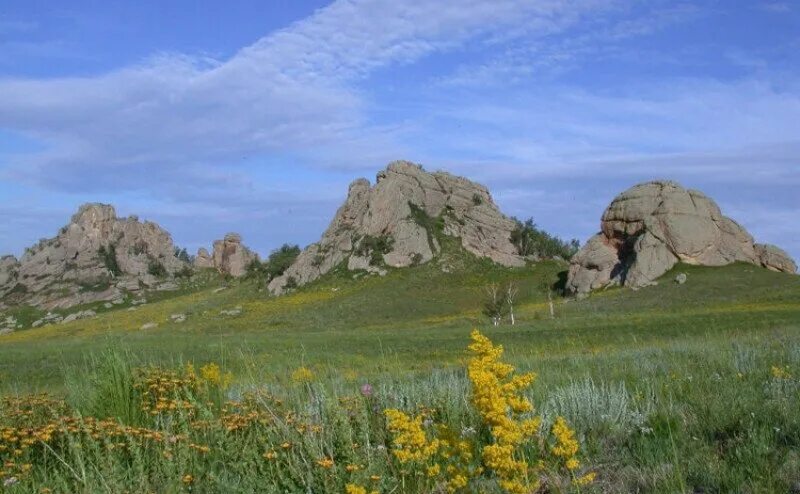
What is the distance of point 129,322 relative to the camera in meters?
78.4

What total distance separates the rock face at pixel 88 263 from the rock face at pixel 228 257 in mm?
6224

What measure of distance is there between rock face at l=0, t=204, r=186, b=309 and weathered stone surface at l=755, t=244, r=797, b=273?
84549 millimetres

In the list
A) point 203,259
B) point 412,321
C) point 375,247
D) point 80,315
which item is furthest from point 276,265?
point 203,259

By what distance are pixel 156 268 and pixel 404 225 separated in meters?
56.1

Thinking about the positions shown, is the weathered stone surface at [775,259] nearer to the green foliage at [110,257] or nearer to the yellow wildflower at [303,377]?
the yellow wildflower at [303,377]

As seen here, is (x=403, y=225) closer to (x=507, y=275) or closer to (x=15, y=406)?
(x=507, y=275)

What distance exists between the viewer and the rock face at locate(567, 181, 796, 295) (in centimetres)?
6700

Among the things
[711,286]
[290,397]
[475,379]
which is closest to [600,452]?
[475,379]

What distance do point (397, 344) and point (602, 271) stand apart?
134 feet

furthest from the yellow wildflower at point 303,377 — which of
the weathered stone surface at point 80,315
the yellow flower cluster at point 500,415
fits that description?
the weathered stone surface at point 80,315

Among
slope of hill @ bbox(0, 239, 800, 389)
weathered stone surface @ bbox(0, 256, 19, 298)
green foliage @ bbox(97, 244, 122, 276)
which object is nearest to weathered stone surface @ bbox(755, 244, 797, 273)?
slope of hill @ bbox(0, 239, 800, 389)

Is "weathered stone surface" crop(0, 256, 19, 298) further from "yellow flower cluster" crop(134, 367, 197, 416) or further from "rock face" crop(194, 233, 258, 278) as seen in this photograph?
"yellow flower cluster" crop(134, 367, 197, 416)

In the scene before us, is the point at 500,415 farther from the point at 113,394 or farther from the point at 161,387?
the point at 113,394

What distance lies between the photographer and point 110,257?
124 metres
